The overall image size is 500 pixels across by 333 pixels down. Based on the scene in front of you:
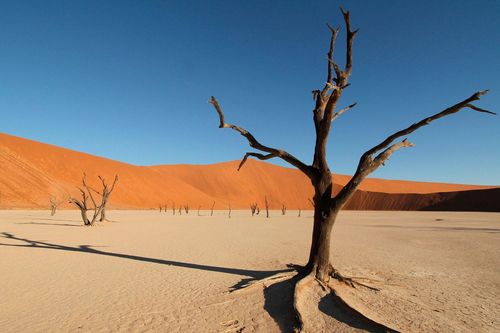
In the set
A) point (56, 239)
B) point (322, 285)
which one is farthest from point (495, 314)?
point (56, 239)

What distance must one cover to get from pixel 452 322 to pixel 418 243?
1031 centimetres

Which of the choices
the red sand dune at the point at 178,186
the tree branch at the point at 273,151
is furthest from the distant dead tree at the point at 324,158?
the red sand dune at the point at 178,186

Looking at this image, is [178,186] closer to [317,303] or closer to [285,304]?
[285,304]

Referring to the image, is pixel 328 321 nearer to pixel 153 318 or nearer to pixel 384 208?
pixel 153 318

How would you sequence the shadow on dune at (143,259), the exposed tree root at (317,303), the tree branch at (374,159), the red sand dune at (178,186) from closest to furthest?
the exposed tree root at (317,303), the tree branch at (374,159), the shadow on dune at (143,259), the red sand dune at (178,186)

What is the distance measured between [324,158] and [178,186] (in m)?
69.3

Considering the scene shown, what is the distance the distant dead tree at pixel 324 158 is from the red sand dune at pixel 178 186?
43838 mm

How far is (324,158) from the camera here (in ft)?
21.3

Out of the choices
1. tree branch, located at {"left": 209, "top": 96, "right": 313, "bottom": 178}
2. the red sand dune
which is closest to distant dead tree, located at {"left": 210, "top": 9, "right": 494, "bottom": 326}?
tree branch, located at {"left": 209, "top": 96, "right": 313, "bottom": 178}

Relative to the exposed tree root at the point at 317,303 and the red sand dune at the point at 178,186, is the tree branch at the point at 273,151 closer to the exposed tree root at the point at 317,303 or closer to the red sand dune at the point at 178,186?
the exposed tree root at the point at 317,303

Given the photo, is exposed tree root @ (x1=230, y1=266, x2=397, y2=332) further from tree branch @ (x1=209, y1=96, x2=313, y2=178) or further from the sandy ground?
tree branch @ (x1=209, y1=96, x2=313, y2=178)

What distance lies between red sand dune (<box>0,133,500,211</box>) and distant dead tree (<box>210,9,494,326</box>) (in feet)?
144

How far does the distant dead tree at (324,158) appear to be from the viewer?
6016 mm

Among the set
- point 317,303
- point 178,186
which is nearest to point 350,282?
point 317,303
